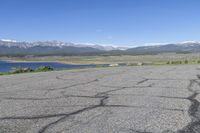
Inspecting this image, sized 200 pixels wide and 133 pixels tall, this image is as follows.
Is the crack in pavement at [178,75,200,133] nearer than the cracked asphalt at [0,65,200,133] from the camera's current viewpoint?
Yes

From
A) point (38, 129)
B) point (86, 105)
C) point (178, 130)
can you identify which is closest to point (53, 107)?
point (86, 105)

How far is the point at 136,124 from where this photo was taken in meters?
5.53

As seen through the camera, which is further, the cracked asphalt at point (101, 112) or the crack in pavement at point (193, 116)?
the cracked asphalt at point (101, 112)

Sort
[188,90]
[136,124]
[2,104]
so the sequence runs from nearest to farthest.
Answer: [136,124]
[2,104]
[188,90]

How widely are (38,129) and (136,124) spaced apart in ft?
5.72

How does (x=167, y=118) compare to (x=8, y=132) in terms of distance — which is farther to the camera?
(x=167, y=118)

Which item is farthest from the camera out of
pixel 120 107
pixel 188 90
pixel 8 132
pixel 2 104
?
pixel 188 90

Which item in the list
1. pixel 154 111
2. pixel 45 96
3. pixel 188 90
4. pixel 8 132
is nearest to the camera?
pixel 8 132

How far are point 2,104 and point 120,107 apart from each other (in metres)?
2.97

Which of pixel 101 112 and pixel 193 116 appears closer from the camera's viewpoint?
pixel 193 116

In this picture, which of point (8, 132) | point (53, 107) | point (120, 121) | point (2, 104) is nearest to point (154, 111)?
point (120, 121)

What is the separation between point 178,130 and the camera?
5098 mm

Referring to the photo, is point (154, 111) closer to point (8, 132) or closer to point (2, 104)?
point (8, 132)

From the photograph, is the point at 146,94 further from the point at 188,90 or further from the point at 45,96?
the point at 45,96
